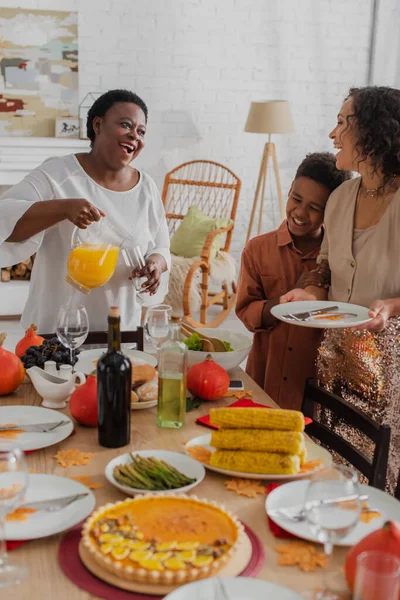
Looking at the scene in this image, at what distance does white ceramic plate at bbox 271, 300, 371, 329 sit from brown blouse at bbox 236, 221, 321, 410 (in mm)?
308

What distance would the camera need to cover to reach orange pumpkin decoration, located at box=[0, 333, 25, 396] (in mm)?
1820

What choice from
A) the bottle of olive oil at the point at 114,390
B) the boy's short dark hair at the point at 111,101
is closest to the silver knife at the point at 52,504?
the bottle of olive oil at the point at 114,390

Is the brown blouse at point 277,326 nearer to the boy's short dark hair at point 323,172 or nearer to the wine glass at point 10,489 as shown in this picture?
the boy's short dark hair at point 323,172

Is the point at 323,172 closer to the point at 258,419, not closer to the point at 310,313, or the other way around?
the point at 310,313

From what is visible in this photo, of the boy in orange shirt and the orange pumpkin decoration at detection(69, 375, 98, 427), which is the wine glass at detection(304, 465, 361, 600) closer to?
the orange pumpkin decoration at detection(69, 375, 98, 427)

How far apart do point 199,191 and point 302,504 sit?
4.56 metres

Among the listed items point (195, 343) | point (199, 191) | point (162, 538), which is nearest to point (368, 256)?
point (195, 343)

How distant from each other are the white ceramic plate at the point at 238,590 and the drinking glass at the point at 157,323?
3.12ft

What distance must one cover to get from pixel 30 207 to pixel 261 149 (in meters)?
3.96

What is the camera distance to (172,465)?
57.0 inches

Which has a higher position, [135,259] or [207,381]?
[135,259]

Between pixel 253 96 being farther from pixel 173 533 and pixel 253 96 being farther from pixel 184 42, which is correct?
pixel 173 533

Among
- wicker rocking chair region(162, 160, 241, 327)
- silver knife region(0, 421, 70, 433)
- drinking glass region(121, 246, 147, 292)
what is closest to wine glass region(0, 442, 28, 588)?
silver knife region(0, 421, 70, 433)

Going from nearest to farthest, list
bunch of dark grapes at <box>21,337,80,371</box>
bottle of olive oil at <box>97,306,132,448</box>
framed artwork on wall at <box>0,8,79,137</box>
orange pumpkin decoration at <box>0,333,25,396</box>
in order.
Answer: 1. bottle of olive oil at <box>97,306,132,448</box>
2. orange pumpkin decoration at <box>0,333,25,396</box>
3. bunch of dark grapes at <box>21,337,80,371</box>
4. framed artwork on wall at <box>0,8,79,137</box>
